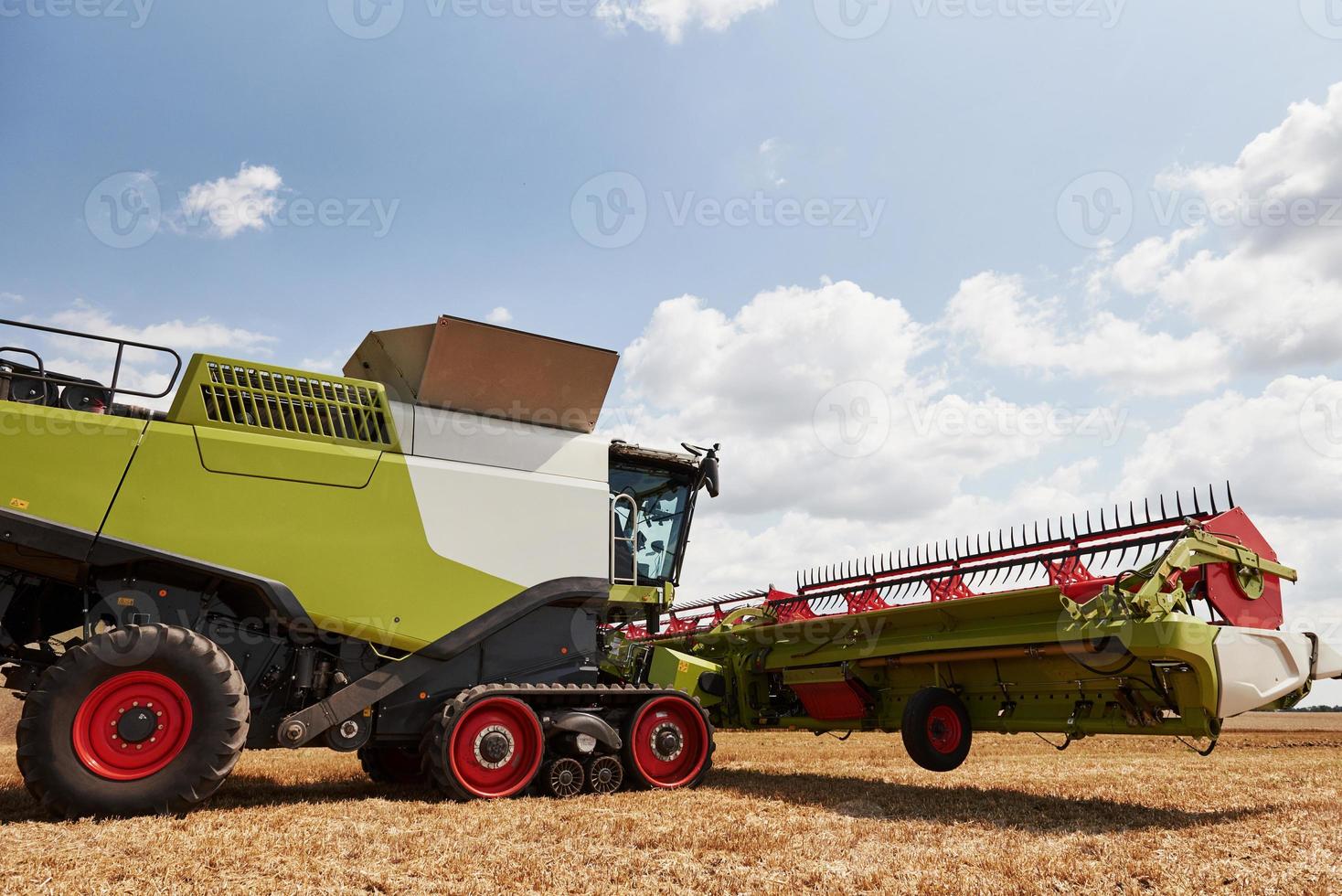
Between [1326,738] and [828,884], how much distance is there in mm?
13786

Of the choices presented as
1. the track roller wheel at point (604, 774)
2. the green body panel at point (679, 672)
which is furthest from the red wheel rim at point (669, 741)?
the green body panel at point (679, 672)

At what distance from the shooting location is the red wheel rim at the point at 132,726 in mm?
5121

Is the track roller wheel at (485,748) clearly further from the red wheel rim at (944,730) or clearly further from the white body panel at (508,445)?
the red wheel rim at (944,730)

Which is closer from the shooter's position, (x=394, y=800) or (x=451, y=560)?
(x=394, y=800)

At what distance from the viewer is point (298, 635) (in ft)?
20.0

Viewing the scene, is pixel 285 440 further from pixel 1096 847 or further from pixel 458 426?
pixel 1096 847

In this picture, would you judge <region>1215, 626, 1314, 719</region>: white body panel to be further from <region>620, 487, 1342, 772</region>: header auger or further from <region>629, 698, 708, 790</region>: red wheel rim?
<region>629, 698, 708, 790</region>: red wheel rim

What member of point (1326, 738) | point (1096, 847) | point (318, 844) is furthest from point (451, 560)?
point (1326, 738)

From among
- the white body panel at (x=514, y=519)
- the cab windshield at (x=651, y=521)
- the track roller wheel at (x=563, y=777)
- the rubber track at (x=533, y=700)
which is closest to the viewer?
the rubber track at (x=533, y=700)

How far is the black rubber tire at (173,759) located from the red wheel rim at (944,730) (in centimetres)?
490

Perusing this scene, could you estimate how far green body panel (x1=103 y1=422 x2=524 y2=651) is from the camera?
223 inches

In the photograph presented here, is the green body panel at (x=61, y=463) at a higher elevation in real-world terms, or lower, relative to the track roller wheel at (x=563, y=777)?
higher

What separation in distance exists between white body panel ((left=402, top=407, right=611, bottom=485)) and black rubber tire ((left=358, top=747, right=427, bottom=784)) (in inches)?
102

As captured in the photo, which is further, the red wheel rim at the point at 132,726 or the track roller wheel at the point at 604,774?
the track roller wheel at the point at 604,774
